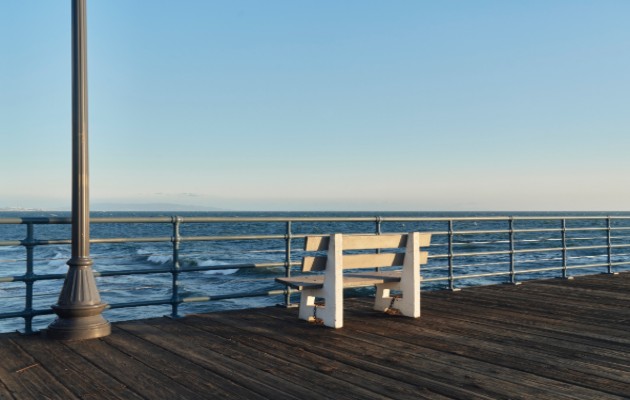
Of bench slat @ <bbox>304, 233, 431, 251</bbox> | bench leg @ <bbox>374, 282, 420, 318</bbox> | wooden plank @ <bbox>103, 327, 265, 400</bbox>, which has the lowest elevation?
wooden plank @ <bbox>103, 327, 265, 400</bbox>

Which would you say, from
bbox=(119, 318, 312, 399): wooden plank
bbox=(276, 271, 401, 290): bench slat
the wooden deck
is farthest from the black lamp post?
bbox=(276, 271, 401, 290): bench slat

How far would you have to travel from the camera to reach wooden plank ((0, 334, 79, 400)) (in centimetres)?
338

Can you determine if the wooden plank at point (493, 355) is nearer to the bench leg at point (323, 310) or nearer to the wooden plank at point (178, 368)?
the bench leg at point (323, 310)

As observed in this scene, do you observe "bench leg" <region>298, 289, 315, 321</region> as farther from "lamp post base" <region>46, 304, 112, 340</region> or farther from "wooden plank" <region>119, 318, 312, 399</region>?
"lamp post base" <region>46, 304, 112, 340</region>

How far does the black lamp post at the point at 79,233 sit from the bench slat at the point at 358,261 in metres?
1.71

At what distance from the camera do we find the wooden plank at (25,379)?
3.38 metres

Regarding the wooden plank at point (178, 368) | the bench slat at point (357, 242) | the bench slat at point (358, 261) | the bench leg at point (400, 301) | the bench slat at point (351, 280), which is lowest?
the wooden plank at point (178, 368)

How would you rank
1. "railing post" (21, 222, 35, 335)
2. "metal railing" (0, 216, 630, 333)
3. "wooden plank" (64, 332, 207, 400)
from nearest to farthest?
1. "wooden plank" (64, 332, 207, 400)
2. "railing post" (21, 222, 35, 335)
3. "metal railing" (0, 216, 630, 333)

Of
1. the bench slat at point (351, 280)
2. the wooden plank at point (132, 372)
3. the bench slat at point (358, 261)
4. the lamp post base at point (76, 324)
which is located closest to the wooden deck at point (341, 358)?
the wooden plank at point (132, 372)

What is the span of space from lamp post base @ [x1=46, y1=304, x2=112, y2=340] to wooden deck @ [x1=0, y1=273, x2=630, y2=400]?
0.11 metres

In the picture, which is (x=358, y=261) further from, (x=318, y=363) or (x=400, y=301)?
(x=318, y=363)

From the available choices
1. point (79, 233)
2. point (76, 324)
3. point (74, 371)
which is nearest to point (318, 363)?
point (74, 371)

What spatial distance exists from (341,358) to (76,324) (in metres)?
2.11

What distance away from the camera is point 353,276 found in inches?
240
